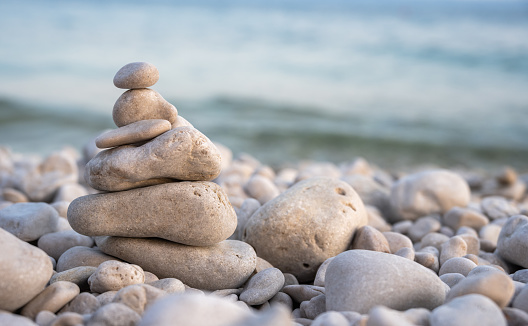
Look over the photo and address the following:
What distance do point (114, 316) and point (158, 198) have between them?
90cm

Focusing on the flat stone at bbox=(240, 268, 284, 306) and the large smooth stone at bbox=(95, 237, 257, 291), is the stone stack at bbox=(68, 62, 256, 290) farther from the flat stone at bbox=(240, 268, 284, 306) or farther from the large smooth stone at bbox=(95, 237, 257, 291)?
the flat stone at bbox=(240, 268, 284, 306)

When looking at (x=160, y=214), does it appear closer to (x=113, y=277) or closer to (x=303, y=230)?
(x=113, y=277)

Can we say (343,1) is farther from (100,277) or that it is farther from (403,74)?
(100,277)

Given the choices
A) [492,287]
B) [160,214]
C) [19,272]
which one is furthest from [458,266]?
[19,272]

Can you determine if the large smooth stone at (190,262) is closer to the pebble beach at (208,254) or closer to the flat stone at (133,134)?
the pebble beach at (208,254)

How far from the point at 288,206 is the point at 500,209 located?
2.40 m

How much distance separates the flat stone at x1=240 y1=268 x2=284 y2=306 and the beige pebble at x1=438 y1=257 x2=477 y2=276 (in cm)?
100

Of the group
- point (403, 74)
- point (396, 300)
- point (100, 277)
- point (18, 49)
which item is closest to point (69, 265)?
point (100, 277)

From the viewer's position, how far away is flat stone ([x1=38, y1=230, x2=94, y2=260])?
10.5 feet

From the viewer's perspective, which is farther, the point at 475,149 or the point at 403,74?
the point at 403,74

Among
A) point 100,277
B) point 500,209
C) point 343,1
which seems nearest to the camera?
point 100,277

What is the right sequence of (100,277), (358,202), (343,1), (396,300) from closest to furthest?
(396,300), (100,277), (358,202), (343,1)

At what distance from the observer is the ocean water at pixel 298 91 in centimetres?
948

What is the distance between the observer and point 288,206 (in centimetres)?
333
